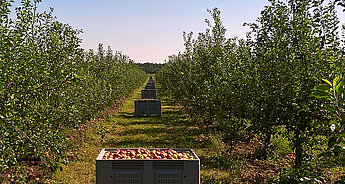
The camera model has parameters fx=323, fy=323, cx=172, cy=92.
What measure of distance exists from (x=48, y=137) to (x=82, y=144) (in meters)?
4.75

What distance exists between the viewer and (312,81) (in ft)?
18.4

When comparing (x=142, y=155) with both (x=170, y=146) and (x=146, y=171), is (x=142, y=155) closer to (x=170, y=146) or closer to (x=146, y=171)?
(x=146, y=171)

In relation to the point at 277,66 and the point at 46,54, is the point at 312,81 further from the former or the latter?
the point at 46,54

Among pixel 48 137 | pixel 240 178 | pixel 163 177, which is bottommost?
pixel 240 178

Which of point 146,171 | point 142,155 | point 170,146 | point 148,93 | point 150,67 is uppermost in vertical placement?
point 150,67

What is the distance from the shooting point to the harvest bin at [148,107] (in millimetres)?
16656

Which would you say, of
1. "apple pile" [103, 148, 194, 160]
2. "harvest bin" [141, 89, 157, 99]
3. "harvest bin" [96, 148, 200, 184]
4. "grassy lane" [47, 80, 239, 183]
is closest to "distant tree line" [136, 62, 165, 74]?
"harvest bin" [141, 89, 157, 99]

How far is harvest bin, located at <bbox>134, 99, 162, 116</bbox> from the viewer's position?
54.6 feet

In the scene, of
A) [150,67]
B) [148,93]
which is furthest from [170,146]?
[150,67]

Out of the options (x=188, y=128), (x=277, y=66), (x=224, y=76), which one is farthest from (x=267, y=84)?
(x=188, y=128)

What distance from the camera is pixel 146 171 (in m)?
4.93

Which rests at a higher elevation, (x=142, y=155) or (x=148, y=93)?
(x=148, y=93)

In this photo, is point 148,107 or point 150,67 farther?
point 150,67

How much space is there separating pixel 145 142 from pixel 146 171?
223 inches
